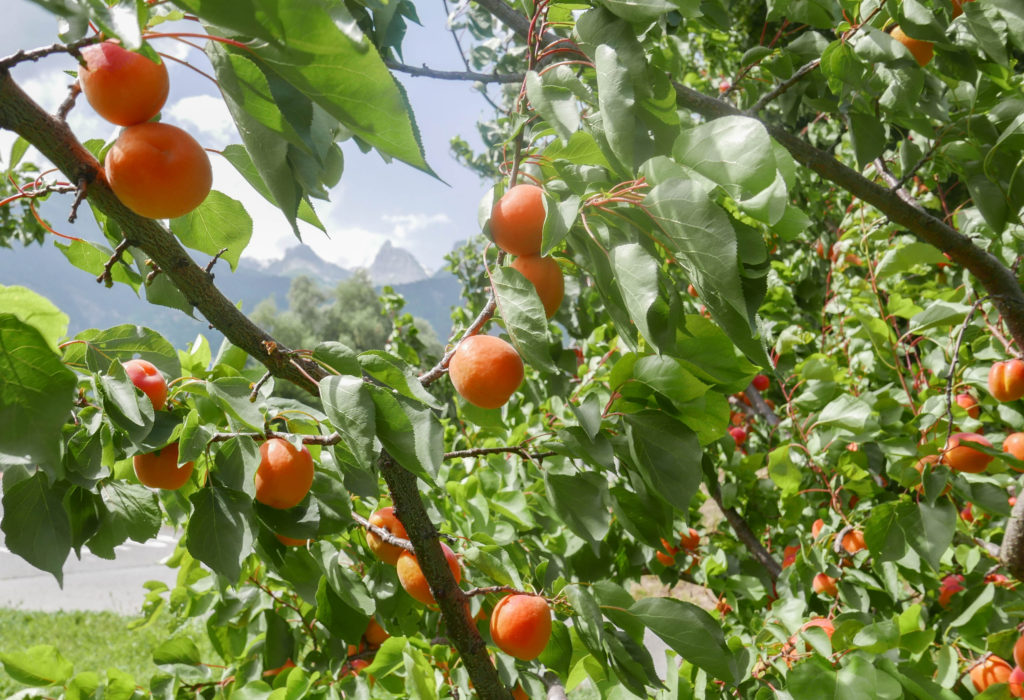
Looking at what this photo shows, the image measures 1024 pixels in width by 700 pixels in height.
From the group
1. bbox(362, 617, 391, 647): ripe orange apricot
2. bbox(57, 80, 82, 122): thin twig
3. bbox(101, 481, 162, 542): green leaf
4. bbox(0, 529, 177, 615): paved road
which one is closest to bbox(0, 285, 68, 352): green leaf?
bbox(57, 80, 82, 122): thin twig

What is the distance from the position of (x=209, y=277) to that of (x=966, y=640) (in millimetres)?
1194

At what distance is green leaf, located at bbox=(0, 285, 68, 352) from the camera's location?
0.46m

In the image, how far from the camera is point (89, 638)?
4.20 m

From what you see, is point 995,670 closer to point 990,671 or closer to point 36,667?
point 990,671

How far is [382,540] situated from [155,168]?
1.68 feet

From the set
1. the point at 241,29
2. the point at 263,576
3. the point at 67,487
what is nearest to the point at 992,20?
the point at 241,29

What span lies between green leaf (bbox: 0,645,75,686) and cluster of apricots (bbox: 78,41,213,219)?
0.70m

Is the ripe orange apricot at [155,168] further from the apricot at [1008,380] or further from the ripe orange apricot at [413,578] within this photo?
the apricot at [1008,380]

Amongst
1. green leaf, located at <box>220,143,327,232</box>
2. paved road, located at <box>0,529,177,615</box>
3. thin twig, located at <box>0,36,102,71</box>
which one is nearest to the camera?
thin twig, located at <box>0,36,102,71</box>

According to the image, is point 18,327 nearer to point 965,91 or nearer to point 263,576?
point 263,576

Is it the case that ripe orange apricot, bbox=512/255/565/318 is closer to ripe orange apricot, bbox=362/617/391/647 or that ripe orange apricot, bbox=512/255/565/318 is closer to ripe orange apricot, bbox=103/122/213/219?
ripe orange apricot, bbox=103/122/213/219

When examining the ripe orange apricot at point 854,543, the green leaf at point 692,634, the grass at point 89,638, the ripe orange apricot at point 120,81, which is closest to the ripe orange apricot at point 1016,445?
the ripe orange apricot at point 854,543

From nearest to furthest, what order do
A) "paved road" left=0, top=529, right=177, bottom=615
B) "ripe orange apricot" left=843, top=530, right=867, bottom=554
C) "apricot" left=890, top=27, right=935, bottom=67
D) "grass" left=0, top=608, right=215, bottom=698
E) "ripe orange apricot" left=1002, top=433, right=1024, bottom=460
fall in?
"apricot" left=890, top=27, right=935, bottom=67, "ripe orange apricot" left=1002, top=433, right=1024, bottom=460, "ripe orange apricot" left=843, top=530, right=867, bottom=554, "grass" left=0, top=608, right=215, bottom=698, "paved road" left=0, top=529, right=177, bottom=615

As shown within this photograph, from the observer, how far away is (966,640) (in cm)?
103
